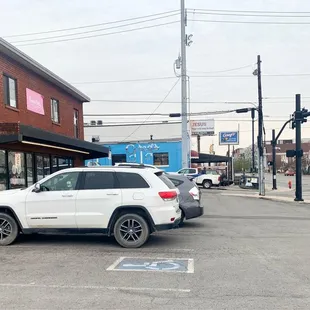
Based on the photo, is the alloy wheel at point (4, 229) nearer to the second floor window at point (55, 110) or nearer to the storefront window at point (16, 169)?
the storefront window at point (16, 169)

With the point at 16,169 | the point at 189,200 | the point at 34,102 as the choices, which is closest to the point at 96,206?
the point at 189,200

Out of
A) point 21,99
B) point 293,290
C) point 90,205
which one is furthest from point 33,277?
point 21,99

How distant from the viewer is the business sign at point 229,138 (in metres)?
51.8

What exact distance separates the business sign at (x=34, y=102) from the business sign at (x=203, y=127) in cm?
4031

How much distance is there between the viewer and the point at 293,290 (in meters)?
5.47

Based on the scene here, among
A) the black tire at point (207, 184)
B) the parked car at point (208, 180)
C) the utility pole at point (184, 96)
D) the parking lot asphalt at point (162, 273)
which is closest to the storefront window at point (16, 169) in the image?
the parking lot asphalt at point (162, 273)

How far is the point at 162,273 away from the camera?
6.31 m

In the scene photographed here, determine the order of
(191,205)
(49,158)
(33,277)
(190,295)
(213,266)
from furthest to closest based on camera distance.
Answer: (49,158) < (191,205) < (213,266) < (33,277) < (190,295)

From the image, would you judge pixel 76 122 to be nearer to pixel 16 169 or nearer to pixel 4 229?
pixel 16 169

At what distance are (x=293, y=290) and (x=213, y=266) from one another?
1.61 m

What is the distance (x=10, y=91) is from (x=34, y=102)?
1.84 m

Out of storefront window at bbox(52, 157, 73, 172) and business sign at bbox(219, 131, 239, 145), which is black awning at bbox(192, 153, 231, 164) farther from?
storefront window at bbox(52, 157, 73, 172)

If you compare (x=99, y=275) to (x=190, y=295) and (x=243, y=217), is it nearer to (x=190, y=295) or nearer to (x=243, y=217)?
(x=190, y=295)

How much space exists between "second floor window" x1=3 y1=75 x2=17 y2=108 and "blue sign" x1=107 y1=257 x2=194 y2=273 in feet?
30.6
